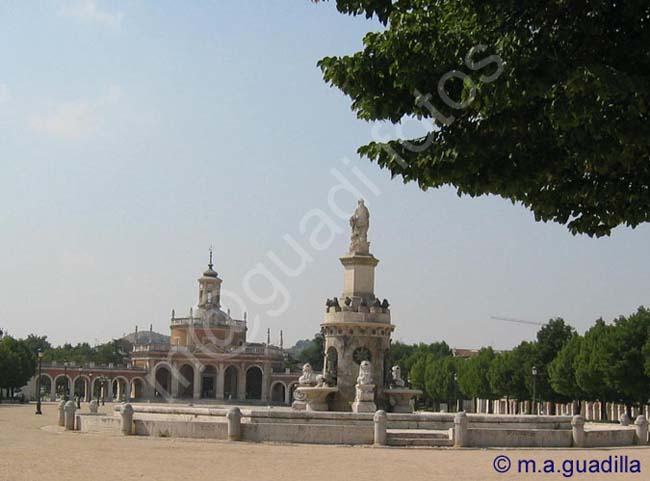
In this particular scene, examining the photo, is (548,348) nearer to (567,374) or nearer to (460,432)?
(567,374)

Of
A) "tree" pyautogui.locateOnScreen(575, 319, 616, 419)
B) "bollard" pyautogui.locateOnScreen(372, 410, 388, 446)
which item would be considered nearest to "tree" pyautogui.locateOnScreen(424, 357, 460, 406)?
"tree" pyautogui.locateOnScreen(575, 319, 616, 419)

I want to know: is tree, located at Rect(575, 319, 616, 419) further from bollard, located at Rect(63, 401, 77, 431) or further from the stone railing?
the stone railing

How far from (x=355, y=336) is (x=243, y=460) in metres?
14.1

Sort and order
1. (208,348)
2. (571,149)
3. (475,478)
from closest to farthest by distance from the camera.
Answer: (571,149)
(475,478)
(208,348)

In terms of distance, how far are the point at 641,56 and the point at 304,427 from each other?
2059 cm

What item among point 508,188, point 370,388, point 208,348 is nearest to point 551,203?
point 508,188

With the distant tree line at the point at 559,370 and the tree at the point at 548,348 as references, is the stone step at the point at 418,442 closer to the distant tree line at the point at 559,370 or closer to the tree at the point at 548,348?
the distant tree line at the point at 559,370

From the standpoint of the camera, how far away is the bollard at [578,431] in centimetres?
3052

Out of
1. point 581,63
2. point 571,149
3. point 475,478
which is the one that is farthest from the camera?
point 475,478

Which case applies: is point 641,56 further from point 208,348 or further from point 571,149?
point 208,348

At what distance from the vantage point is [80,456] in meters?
23.1

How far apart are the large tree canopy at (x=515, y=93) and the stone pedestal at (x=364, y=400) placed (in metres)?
22.1

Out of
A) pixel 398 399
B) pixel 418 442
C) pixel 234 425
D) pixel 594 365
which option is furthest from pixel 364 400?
pixel 594 365

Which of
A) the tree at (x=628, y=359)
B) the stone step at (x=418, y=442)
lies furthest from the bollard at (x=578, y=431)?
the tree at (x=628, y=359)
